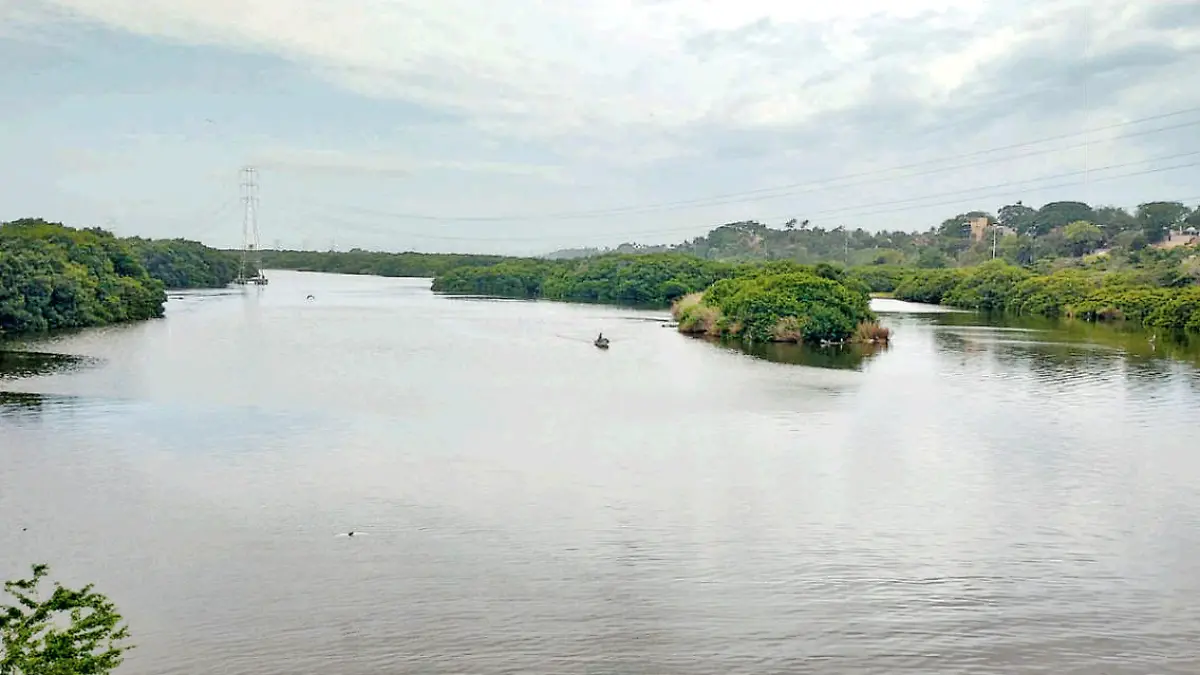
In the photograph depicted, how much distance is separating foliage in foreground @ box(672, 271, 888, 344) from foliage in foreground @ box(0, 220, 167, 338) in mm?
25443

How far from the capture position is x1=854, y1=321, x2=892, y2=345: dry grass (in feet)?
136

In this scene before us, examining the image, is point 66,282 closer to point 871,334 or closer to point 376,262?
point 871,334

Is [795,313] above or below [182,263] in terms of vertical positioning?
Result: below

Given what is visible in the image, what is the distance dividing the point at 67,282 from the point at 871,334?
1236 inches

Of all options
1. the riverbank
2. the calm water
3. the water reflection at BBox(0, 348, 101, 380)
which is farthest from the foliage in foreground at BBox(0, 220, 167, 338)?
the riverbank

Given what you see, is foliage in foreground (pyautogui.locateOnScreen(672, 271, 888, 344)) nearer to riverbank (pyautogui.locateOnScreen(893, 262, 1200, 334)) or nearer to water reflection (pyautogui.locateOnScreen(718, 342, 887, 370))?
water reflection (pyautogui.locateOnScreen(718, 342, 887, 370))

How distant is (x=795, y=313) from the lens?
4084 centimetres

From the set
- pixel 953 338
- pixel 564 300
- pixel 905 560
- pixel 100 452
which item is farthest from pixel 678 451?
pixel 564 300

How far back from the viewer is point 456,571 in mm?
12562

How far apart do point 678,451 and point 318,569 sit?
860cm

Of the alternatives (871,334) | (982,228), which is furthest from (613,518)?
(982,228)

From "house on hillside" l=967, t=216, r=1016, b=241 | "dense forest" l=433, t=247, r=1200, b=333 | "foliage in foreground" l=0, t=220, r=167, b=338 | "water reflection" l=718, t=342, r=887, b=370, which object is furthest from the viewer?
"house on hillside" l=967, t=216, r=1016, b=241

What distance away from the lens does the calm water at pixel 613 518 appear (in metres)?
10.7

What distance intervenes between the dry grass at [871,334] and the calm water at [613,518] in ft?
37.3
